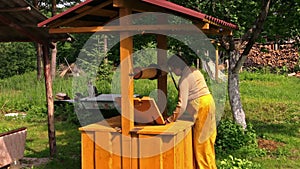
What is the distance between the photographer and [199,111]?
633 centimetres

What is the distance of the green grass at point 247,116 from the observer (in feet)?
27.0

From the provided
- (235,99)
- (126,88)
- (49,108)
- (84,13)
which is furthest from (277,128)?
(84,13)

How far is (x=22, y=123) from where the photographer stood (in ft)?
42.3

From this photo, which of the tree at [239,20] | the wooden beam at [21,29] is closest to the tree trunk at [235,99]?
the tree at [239,20]

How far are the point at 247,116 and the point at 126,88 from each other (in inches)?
283

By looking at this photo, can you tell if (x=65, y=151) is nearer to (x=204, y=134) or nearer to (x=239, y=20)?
(x=204, y=134)

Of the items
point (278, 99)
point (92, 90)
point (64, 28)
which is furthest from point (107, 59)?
point (64, 28)

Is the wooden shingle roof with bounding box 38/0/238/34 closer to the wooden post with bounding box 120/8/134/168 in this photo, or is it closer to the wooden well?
the wooden post with bounding box 120/8/134/168

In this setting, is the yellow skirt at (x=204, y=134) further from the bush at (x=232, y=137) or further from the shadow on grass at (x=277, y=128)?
the shadow on grass at (x=277, y=128)

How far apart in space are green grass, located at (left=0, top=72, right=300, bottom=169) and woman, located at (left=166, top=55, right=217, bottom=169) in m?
1.59

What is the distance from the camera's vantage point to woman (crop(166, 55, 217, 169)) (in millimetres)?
6215

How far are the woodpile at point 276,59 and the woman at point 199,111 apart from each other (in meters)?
15.6

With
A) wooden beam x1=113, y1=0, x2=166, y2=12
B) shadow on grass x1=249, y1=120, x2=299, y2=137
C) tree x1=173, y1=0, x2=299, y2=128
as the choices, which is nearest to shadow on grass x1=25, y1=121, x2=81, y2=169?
wooden beam x1=113, y1=0, x2=166, y2=12

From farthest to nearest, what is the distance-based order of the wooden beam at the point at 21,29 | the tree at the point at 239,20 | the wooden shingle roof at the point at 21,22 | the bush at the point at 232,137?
the tree at the point at 239,20 → the bush at the point at 232,137 → the wooden beam at the point at 21,29 → the wooden shingle roof at the point at 21,22
